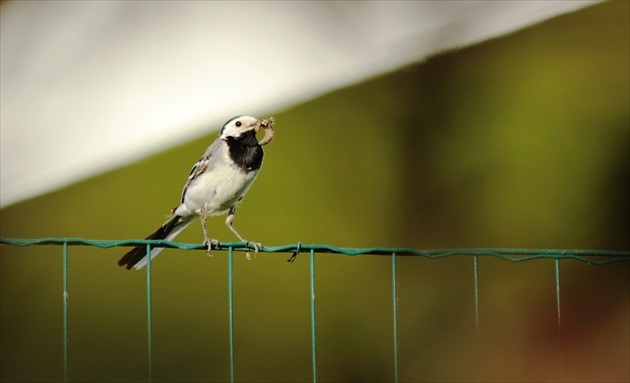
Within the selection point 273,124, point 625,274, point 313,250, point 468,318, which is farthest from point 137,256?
point 625,274

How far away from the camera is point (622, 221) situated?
2.94 metres

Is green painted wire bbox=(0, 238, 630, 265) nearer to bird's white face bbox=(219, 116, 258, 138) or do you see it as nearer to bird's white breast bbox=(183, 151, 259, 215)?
bird's white breast bbox=(183, 151, 259, 215)

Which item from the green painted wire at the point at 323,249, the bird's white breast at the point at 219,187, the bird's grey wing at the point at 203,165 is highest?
the bird's grey wing at the point at 203,165

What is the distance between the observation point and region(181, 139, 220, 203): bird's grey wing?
244cm

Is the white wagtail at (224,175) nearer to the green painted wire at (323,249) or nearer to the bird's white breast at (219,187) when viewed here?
the bird's white breast at (219,187)

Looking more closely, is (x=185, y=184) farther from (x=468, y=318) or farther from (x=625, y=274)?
(x=625, y=274)

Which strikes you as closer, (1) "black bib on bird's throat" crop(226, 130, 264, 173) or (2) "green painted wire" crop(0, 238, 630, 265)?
(2) "green painted wire" crop(0, 238, 630, 265)

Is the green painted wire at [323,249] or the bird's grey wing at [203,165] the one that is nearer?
the green painted wire at [323,249]

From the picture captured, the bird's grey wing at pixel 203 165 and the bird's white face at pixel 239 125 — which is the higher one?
the bird's white face at pixel 239 125

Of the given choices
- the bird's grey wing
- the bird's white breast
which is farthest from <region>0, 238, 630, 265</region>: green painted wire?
the bird's grey wing

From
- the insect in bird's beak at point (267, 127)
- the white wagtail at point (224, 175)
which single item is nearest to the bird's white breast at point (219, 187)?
the white wagtail at point (224, 175)

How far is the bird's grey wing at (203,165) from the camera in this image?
2.44 m

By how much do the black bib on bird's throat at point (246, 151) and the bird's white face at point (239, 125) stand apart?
0.02 metres

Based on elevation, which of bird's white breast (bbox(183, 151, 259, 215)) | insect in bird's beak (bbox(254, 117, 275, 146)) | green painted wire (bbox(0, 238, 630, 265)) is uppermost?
insect in bird's beak (bbox(254, 117, 275, 146))
